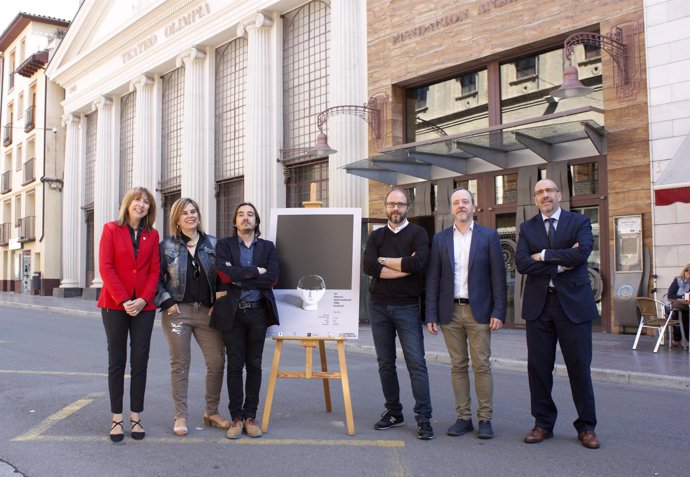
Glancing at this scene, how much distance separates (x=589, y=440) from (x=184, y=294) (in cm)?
335

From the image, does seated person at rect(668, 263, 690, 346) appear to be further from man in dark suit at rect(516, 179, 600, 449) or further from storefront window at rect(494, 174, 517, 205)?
man in dark suit at rect(516, 179, 600, 449)

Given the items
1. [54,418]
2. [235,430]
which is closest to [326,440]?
[235,430]

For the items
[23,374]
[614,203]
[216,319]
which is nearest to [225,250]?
[216,319]

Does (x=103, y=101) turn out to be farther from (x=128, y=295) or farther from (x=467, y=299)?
(x=467, y=299)

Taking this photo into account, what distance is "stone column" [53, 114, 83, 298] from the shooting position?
32406mm

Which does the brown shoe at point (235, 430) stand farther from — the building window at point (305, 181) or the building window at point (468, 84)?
the building window at point (305, 181)

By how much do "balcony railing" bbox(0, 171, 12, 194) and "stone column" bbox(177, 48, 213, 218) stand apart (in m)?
23.8

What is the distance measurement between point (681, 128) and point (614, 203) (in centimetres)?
179

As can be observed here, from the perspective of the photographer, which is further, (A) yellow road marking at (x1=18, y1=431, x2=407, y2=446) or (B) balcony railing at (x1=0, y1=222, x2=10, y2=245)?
(B) balcony railing at (x1=0, y1=222, x2=10, y2=245)

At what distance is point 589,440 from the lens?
488cm

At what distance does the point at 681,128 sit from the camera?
464 inches

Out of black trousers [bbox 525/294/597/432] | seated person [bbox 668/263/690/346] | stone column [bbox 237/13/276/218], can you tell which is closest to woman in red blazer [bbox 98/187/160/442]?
black trousers [bbox 525/294/597/432]

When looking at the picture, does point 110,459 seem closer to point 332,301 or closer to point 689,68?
point 332,301

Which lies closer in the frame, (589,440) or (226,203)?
(589,440)
